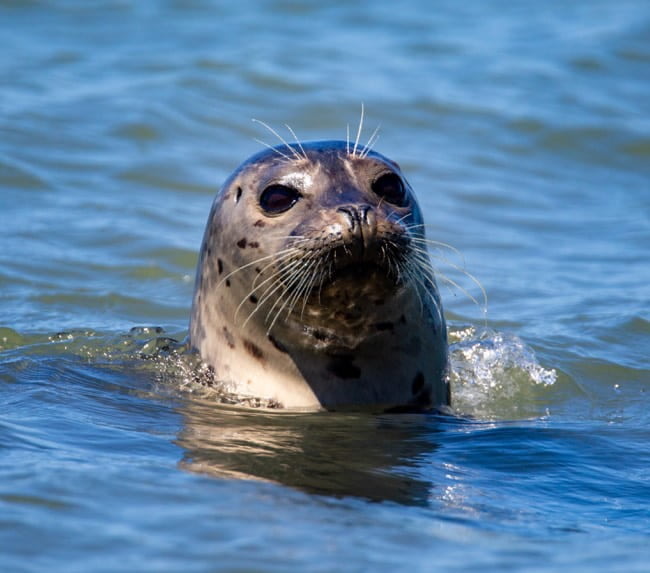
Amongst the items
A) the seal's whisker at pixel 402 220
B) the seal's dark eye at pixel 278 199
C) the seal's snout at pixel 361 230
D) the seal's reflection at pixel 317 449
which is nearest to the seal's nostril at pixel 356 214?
the seal's snout at pixel 361 230

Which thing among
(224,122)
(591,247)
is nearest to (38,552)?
(591,247)

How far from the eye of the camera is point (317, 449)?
4.54 meters

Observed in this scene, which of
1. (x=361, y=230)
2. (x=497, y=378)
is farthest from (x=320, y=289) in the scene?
(x=497, y=378)

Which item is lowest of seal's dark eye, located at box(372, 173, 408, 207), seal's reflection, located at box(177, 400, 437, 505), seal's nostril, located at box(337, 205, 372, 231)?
seal's reflection, located at box(177, 400, 437, 505)

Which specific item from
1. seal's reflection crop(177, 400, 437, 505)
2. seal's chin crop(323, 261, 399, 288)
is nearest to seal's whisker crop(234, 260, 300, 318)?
seal's chin crop(323, 261, 399, 288)

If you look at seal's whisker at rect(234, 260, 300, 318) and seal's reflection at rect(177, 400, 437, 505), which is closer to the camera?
seal's reflection at rect(177, 400, 437, 505)

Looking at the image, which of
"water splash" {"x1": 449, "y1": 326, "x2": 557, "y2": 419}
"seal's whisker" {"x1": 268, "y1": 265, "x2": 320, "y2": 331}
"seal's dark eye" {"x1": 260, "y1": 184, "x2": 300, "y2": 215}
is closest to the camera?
"seal's whisker" {"x1": 268, "y1": 265, "x2": 320, "y2": 331}

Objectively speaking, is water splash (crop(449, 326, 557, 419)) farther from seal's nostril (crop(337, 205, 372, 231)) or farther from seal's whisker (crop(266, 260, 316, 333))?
seal's nostril (crop(337, 205, 372, 231))

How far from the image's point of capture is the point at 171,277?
8.36 m

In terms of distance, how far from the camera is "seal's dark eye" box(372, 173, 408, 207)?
5.02 m

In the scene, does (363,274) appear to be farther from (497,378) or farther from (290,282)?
(497,378)

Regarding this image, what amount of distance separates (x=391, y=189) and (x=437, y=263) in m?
4.22

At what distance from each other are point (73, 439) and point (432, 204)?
6215 mm

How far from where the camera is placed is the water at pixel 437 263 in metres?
3.62
